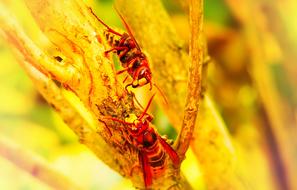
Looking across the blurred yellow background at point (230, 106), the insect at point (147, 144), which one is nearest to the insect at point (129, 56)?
the insect at point (147, 144)

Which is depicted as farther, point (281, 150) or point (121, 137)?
point (281, 150)

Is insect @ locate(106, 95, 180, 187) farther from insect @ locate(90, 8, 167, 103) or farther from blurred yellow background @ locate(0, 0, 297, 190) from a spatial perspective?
blurred yellow background @ locate(0, 0, 297, 190)

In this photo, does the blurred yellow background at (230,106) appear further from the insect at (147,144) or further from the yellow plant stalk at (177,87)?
the insect at (147,144)

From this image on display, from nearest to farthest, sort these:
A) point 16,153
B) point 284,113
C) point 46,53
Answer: point 46,53 < point 16,153 < point 284,113

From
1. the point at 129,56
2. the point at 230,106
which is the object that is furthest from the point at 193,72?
the point at 230,106

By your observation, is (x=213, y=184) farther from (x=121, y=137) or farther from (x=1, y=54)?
(x=1, y=54)

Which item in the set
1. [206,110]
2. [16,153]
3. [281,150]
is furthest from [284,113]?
[16,153]
